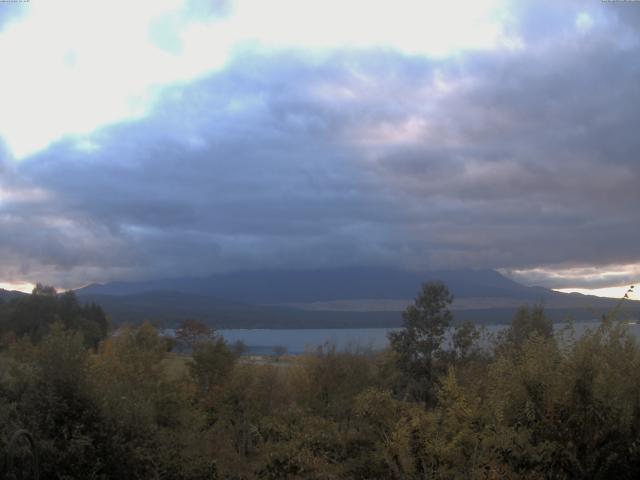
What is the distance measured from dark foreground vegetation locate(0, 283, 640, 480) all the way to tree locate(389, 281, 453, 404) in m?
0.15

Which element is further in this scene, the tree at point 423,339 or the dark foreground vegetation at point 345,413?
the tree at point 423,339

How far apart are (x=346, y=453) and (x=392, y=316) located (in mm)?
140075

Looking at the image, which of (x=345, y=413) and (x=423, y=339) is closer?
(x=345, y=413)

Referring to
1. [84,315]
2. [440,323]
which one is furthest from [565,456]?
[84,315]

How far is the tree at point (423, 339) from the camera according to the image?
3472 cm

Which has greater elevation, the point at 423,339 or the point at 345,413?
the point at 423,339

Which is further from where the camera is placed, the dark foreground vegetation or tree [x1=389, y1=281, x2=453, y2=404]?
tree [x1=389, y1=281, x2=453, y2=404]

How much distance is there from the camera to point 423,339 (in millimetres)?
36031

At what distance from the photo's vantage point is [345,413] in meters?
29.5

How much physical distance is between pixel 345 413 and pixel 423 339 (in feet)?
26.3

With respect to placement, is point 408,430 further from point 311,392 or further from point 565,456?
point 311,392

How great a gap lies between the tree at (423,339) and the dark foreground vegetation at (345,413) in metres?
0.15

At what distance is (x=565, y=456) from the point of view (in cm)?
991

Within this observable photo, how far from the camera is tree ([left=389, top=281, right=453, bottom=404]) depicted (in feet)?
114
